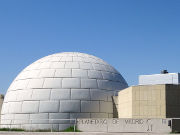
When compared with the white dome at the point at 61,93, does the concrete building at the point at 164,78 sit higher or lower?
higher

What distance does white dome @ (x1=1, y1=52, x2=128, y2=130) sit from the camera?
1198 inches

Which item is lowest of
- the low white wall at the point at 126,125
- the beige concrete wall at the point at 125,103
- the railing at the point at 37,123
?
the railing at the point at 37,123

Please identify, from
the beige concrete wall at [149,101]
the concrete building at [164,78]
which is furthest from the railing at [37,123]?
the concrete building at [164,78]

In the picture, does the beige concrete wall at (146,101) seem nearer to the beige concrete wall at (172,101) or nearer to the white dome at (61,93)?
the beige concrete wall at (172,101)

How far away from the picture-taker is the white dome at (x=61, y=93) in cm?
3042

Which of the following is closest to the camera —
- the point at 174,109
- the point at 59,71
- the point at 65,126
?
the point at 174,109

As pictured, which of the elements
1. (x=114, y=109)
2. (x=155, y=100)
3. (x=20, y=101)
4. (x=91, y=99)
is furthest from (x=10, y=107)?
(x=155, y=100)

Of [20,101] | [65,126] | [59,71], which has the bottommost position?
[65,126]

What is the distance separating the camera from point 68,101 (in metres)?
30.5

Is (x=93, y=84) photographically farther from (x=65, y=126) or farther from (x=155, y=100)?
(x=155, y=100)

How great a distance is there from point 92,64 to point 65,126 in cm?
693

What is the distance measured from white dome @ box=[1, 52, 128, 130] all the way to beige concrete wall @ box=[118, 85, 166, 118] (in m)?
3.53

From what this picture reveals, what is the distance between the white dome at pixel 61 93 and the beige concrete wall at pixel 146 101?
3532 millimetres

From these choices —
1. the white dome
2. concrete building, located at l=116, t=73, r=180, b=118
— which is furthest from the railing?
concrete building, located at l=116, t=73, r=180, b=118
